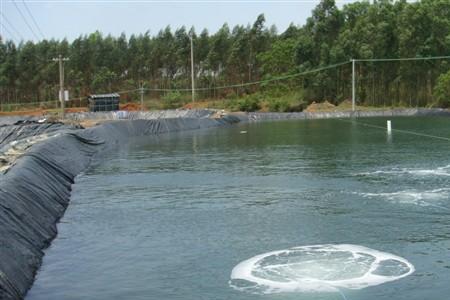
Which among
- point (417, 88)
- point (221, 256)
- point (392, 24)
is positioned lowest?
point (221, 256)

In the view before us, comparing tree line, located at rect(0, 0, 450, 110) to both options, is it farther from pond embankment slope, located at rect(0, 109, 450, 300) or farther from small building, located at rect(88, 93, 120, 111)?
pond embankment slope, located at rect(0, 109, 450, 300)

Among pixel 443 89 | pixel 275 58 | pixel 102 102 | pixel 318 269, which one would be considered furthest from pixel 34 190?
pixel 275 58

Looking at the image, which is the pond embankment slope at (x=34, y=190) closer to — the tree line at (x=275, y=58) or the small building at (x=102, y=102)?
the small building at (x=102, y=102)

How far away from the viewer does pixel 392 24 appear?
66.2 m

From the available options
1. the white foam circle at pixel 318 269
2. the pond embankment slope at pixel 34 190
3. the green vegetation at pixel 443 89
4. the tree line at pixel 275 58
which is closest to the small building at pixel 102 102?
the tree line at pixel 275 58

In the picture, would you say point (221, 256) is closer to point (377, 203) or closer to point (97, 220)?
point (97, 220)

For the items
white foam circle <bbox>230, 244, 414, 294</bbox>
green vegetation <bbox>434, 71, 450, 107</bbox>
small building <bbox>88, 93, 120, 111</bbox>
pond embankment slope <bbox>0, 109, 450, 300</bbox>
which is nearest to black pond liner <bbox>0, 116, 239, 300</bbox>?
pond embankment slope <bbox>0, 109, 450, 300</bbox>

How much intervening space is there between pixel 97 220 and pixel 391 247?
5.71m

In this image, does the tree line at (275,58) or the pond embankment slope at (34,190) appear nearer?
the pond embankment slope at (34,190)

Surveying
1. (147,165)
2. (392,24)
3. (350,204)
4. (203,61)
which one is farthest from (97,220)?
(203,61)

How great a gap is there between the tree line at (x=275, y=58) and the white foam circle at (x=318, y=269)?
5581 cm

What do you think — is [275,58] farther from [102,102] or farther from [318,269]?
[318,269]

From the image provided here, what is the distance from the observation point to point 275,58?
72.9 meters

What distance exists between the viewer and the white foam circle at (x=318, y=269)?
24.3 feet
